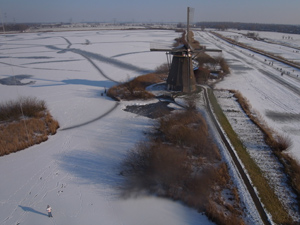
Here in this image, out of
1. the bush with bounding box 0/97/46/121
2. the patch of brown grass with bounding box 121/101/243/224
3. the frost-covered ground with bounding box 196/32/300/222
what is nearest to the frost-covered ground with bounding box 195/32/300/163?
the frost-covered ground with bounding box 196/32/300/222

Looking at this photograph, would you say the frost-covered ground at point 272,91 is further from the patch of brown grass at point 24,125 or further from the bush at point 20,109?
the bush at point 20,109

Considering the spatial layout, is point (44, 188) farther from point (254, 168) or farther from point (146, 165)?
point (254, 168)

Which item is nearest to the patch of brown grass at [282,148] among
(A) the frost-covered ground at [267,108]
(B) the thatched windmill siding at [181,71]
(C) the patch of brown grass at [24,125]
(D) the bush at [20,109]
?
(A) the frost-covered ground at [267,108]

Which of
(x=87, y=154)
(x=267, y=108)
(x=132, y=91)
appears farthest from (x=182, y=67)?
(x=87, y=154)

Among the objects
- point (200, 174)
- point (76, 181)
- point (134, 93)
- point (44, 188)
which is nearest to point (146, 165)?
point (200, 174)

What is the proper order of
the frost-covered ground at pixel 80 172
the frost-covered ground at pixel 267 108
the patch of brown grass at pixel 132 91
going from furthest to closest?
1. the patch of brown grass at pixel 132 91
2. the frost-covered ground at pixel 267 108
3. the frost-covered ground at pixel 80 172
